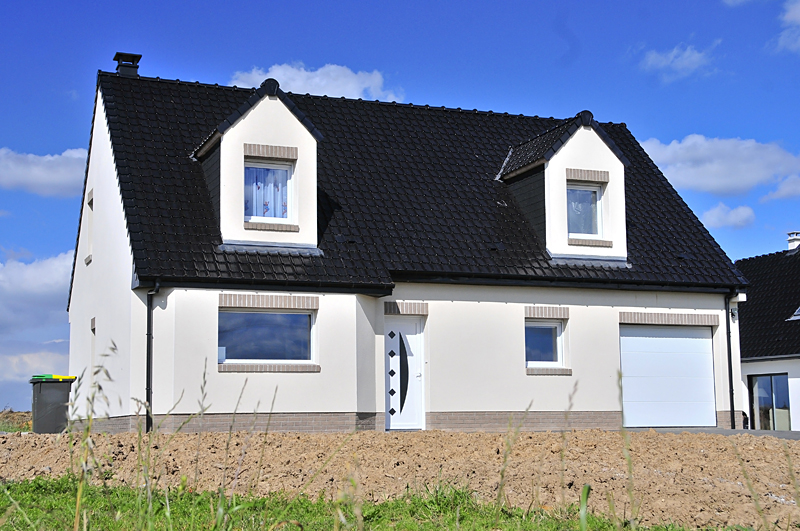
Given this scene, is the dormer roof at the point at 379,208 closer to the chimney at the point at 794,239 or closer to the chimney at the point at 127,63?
the chimney at the point at 127,63

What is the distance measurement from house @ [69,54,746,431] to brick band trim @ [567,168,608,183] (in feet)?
0.19


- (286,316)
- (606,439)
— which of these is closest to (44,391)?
(286,316)

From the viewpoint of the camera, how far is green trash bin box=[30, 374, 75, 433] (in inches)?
666

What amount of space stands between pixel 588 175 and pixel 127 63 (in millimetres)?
10280

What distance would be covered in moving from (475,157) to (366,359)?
6.33m

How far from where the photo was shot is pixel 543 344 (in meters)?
17.1

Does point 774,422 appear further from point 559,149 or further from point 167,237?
point 167,237

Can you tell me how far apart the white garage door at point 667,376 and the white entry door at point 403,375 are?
445cm

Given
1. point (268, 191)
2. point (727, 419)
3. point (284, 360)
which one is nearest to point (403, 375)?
point (284, 360)

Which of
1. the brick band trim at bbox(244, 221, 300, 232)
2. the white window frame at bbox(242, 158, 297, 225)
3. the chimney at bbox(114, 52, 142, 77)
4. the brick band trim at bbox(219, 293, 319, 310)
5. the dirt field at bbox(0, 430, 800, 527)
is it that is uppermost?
the chimney at bbox(114, 52, 142, 77)

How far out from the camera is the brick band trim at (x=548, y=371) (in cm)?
1650

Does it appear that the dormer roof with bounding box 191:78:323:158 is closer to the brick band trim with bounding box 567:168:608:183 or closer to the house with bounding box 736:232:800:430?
the brick band trim with bounding box 567:168:608:183

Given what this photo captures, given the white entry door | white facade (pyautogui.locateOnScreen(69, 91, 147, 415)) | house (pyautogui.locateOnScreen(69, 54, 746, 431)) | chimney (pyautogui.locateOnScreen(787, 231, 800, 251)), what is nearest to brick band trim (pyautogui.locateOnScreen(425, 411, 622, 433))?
house (pyautogui.locateOnScreen(69, 54, 746, 431))

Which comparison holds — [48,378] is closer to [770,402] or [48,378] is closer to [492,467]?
[492,467]
